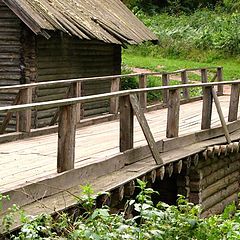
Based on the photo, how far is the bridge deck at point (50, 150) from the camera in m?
7.38

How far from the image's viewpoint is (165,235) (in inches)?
217

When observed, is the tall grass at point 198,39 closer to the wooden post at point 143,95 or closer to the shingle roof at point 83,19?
the shingle roof at point 83,19

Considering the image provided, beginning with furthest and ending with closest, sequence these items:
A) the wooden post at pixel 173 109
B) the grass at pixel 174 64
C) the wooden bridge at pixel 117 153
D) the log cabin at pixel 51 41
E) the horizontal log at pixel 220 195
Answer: the grass at pixel 174 64 < the log cabin at pixel 51 41 < the horizontal log at pixel 220 195 < the wooden post at pixel 173 109 < the wooden bridge at pixel 117 153

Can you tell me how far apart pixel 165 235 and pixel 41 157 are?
3.41 meters

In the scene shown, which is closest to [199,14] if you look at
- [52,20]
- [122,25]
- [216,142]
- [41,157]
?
[122,25]

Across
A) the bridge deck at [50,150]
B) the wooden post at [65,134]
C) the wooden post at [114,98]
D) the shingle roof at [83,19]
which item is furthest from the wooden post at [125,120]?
the shingle roof at [83,19]

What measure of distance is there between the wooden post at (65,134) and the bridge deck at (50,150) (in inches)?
9.5

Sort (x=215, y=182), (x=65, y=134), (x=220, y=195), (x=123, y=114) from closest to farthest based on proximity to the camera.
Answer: (x=65, y=134), (x=123, y=114), (x=215, y=182), (x=220, y=195)

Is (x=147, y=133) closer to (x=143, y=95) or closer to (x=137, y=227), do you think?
(x=137, y=227)

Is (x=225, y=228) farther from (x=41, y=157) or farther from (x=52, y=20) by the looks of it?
(x=52, y=20)

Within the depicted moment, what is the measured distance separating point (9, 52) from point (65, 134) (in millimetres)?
9135

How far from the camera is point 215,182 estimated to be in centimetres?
1181

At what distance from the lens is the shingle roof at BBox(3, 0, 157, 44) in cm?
1411

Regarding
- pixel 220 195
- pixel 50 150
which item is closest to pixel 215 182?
pixel 220 195
